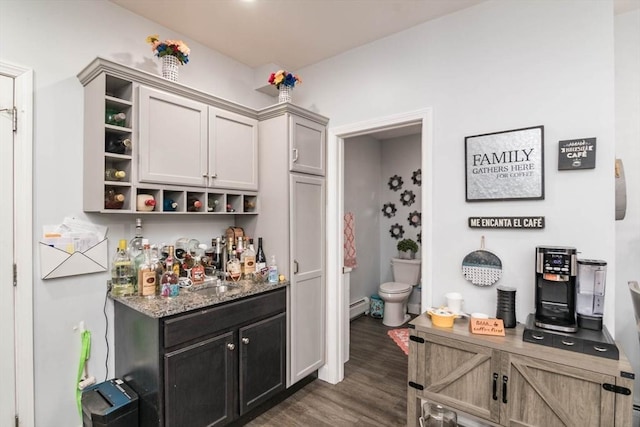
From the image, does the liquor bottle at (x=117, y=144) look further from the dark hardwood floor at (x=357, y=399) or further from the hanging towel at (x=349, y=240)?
the hanging towel at (x=349, y=240)

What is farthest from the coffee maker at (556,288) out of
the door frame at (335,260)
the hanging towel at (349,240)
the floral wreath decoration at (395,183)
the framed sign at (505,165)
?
the floral wreath decoration at (395,183)

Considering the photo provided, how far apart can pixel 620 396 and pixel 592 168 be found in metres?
1.13

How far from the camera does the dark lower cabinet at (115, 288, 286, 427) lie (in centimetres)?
169

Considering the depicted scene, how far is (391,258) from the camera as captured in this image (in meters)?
4.86

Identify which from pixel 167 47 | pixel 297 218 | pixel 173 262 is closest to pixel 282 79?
pixel 167 47

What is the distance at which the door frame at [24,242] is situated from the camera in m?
1.71

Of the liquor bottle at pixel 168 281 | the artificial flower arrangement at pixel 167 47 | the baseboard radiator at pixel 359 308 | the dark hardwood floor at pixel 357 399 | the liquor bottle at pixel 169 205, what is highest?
the artificial flower arrangement at pixel 167 47

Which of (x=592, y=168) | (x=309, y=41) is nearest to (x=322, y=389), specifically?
(x=592, y=168)

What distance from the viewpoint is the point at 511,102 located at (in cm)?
195

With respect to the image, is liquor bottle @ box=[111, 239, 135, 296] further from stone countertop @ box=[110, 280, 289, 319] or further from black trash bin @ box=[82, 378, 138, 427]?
black trash bin @ box=[82, 378, 138, 427]

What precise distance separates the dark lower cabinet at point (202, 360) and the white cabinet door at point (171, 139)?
875 mm

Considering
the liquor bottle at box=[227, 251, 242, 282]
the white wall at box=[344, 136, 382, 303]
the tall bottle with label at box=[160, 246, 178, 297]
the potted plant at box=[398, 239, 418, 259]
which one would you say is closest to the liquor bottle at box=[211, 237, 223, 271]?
the liquor bottle at box=[227, 251, 242, 282]

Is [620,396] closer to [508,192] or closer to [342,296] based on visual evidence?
[508,192]

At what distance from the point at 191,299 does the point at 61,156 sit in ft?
3.83
